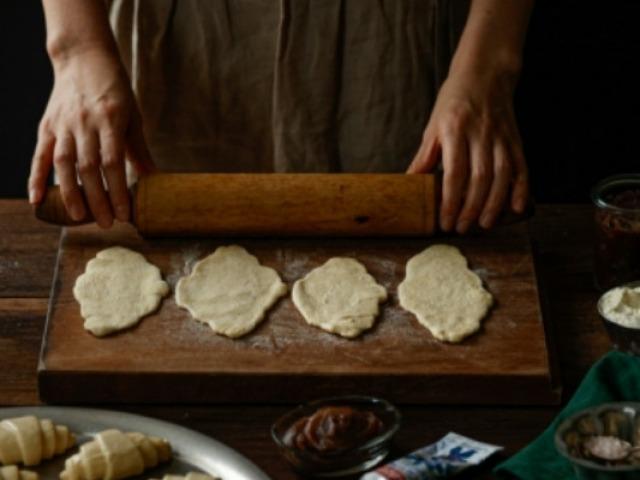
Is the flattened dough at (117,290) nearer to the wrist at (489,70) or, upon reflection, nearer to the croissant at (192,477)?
the croissant at (192,477)

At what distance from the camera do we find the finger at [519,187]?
2234 mm

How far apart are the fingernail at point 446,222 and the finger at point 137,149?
50 cm

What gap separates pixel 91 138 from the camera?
2219 mm

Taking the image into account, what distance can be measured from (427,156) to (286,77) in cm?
40

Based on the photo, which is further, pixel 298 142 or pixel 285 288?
pixel 298 142

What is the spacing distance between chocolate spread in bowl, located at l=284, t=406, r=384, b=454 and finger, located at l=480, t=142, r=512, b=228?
55cm

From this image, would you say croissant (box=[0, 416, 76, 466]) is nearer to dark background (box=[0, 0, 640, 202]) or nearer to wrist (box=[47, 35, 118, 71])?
wrist (box=[47, 35, 118, 71])

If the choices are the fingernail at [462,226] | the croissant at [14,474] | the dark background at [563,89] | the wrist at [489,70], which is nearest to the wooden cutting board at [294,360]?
the fingernail at [462,226]

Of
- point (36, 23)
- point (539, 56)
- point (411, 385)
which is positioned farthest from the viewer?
point (36, 23)

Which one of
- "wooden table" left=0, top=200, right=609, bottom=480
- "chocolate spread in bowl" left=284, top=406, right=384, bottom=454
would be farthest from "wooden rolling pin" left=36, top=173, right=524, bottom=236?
"chocolate spread in bowl" left=284, top=406, right=384, bottom=454

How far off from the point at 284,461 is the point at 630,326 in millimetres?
532

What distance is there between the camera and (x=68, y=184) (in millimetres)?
2205

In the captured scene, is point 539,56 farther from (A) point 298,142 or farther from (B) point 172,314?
(B) point 172,314

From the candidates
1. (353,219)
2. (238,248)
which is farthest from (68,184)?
(353,219)
